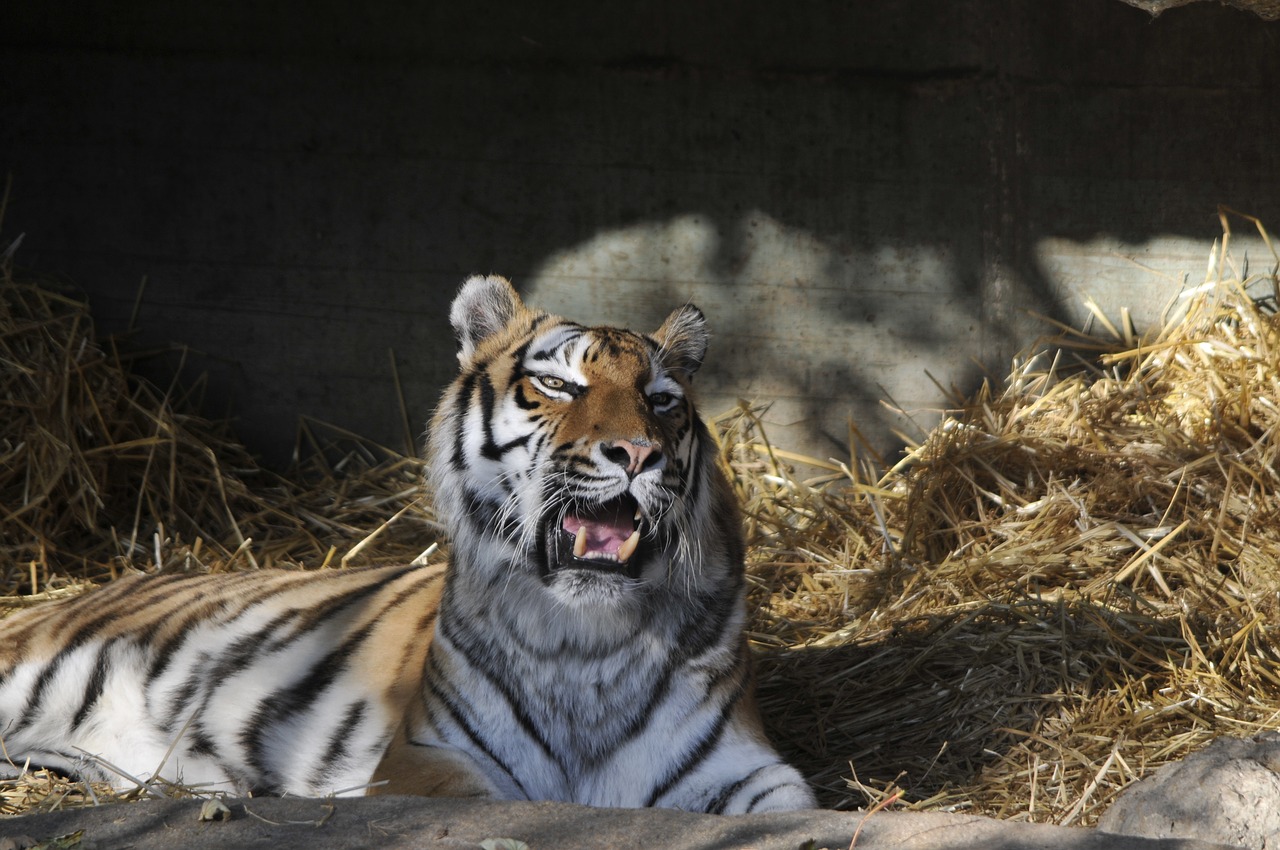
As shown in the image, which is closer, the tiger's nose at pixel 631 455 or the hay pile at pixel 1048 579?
the tiger's nose at pixel 631 455

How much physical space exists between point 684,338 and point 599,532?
1.96 feet

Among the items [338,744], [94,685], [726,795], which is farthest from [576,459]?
[94,685]

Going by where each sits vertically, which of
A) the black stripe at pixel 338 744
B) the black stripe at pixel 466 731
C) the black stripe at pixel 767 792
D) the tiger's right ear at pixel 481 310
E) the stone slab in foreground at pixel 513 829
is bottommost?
the black stripe at pixel 338 744

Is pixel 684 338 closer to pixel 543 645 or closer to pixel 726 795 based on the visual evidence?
pixel 543 645

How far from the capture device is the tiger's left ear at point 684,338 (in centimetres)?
283

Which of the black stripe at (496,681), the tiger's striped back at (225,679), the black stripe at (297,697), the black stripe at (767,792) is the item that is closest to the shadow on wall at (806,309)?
the tiger's striped back at (225,679)

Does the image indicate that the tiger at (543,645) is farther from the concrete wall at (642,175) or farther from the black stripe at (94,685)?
the concrete wall at (642,175)

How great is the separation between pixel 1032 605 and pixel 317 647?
6.37ft

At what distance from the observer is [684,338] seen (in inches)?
113

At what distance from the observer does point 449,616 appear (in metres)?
2.70

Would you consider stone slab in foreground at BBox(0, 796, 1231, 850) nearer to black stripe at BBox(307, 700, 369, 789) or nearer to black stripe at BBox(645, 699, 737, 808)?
black stripe at BBox(645, 699, 737, 808)

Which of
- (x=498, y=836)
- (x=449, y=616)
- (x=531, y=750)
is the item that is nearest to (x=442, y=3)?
(x=449, y=616)

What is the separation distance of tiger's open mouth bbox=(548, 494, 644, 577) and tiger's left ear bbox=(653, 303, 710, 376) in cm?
46

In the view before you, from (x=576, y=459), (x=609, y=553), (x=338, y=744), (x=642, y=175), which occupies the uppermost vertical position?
(x=642, y=175)
